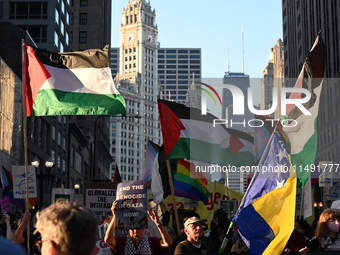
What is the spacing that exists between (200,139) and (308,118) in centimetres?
441

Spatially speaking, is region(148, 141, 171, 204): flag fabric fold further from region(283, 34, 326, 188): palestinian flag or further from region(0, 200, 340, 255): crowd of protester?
region(283, 34, 326, 188): palestinian flag

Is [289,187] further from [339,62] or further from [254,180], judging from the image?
[339,62]

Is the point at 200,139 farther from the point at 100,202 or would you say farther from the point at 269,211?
the point at 269,211

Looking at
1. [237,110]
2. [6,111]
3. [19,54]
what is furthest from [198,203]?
[19,54]

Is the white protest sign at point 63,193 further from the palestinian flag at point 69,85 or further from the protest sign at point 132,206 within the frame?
the protest sign at point 132,206

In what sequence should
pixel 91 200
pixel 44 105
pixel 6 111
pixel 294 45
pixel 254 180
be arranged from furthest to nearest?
pixel 294 45, pixel 6 111, pixel 44 105, pixel 91 200, pixel 254 180

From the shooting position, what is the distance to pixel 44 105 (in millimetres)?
13445

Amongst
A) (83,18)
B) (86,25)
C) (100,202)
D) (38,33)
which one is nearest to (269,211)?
(100,202)

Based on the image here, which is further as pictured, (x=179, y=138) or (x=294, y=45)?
(x=294, y=45)

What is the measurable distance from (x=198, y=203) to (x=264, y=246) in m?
13.8


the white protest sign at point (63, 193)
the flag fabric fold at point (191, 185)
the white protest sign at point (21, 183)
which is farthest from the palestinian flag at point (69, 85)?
the flag fabric fold at point (191, 185)

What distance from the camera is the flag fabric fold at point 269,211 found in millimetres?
9195

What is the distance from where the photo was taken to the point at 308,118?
14078mm

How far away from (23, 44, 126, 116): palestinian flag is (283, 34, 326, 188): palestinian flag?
11.2ft
